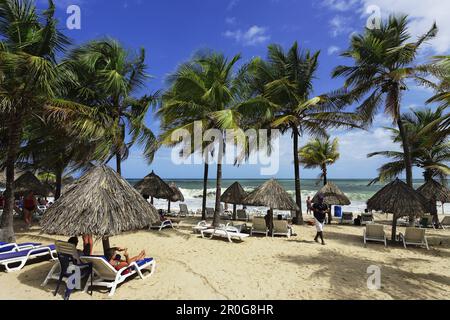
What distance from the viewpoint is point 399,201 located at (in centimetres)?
986

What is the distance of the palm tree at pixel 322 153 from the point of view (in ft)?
64.5

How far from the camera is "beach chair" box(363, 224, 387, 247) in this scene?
10.1 m

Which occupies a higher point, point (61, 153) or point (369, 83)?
point (369, 83)

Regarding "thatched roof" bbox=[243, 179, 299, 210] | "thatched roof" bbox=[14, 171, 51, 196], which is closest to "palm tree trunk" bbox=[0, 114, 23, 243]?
"thatched roof" bbox=[14, 171, 51, 196]

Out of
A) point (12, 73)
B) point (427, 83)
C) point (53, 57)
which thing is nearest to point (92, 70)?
point (53, 57)

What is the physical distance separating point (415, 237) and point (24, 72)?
13372 millimetres

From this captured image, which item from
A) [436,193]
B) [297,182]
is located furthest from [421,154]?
[297,182]

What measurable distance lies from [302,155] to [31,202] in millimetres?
16392

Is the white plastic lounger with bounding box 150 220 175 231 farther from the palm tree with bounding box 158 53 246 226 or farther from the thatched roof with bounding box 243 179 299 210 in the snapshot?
the thatched roof with bounding box 243 179 299 210

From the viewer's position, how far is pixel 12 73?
7832 millimetres

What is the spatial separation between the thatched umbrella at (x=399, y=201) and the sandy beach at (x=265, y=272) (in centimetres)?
129

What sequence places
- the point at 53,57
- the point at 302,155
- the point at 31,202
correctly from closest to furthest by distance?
the point at 53,57 < the point at 31,202 < the point at 302,155

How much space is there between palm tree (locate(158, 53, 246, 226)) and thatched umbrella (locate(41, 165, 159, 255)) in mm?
4752
